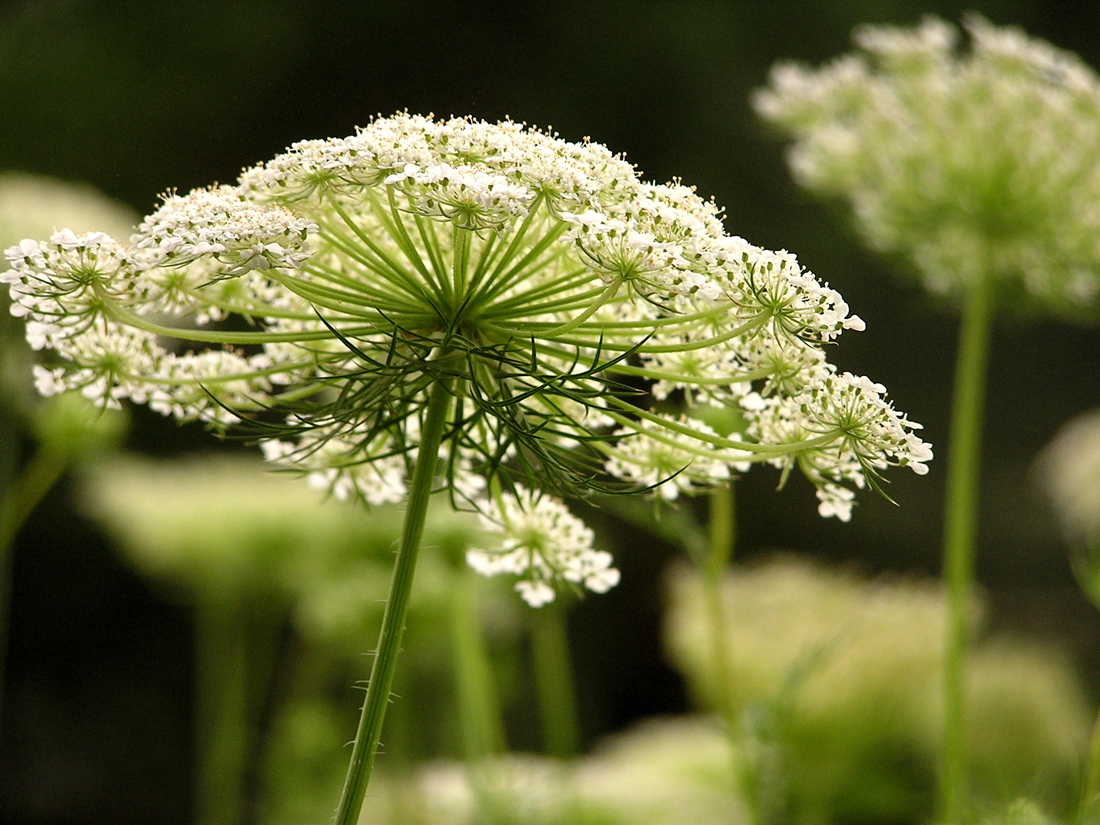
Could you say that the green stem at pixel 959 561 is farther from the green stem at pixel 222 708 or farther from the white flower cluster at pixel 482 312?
the green stem at pixel 222 708

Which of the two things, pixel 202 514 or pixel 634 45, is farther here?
pixel 634 45

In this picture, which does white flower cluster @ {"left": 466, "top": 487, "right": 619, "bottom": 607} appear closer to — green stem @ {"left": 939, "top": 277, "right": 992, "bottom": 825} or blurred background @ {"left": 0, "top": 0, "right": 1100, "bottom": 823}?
green stem @ {"left": 939, "top": 277, "right": 992, "bottom": 825}

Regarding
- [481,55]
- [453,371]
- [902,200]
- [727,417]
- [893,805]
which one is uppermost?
[481,55]

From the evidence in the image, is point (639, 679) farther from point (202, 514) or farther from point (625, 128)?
point (202, 514)

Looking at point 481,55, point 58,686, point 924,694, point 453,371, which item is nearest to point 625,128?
point 481,55

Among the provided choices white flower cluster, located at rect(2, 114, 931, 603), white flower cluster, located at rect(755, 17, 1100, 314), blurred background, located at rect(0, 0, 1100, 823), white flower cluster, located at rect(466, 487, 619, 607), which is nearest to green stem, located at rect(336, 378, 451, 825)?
white flower cluster, located at rect(2, 114, 931, 603)

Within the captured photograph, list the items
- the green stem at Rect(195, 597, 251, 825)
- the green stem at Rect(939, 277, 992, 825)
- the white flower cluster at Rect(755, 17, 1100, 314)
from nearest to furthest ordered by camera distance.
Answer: the green stem at Rect(939, 277, 992, 825) → the white flower cluster at Rect(755, 17, 1100, 314) → the green stem at Rect(195, 597, 251, 825)
